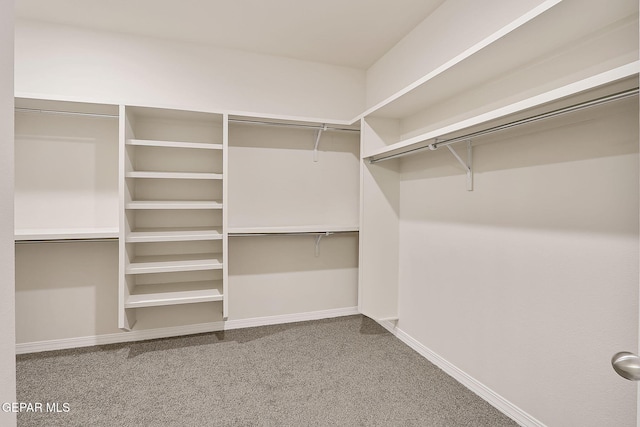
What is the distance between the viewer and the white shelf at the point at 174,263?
2434 mm

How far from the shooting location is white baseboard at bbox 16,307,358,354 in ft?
8.54

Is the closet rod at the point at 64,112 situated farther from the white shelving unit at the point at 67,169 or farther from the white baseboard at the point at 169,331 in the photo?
the white baseboard at the point at 169,331

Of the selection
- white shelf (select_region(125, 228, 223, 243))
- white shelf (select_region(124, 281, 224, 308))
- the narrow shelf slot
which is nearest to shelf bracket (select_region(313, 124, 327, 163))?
the narrow shelf slot

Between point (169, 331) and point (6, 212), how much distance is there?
8.58ft

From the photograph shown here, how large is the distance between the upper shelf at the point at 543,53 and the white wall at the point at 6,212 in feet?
5.12

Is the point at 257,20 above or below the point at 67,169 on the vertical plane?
above

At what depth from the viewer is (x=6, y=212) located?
575 mm

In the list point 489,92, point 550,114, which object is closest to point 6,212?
point 550,114

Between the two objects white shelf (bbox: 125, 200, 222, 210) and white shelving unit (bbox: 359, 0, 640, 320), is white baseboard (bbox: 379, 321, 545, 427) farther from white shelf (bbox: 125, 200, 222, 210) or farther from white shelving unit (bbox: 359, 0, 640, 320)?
white shelf (bbox: 125, 200, 222, 210)

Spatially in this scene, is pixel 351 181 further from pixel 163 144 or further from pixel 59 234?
pixel 59 234

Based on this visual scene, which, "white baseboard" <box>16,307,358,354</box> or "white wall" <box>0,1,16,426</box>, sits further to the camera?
"white baseboard" <box>16,307,358,354</box>

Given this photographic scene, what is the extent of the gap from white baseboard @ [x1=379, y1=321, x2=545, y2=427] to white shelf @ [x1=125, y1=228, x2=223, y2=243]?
1.73m

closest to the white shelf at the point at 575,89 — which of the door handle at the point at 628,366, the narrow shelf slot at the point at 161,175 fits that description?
the door handle at the point at 628,366

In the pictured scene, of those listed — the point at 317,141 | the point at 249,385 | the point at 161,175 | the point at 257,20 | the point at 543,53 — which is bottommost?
the point at 249,385
